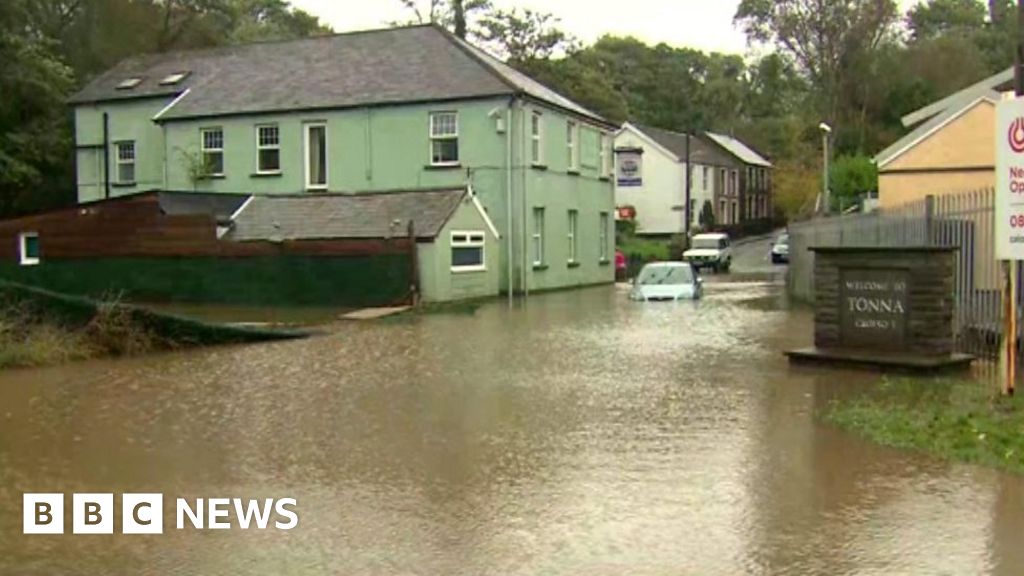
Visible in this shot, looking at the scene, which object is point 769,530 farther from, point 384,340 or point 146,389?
point 384,340

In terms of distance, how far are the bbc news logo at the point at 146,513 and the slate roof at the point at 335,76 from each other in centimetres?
2807

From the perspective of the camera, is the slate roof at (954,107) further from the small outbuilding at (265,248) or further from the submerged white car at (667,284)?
the small outbuilding at (265,248)

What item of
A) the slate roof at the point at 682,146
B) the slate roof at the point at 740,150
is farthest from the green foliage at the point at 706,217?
the slate roof at the point at 740,150

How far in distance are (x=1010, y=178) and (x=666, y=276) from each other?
20303 mm

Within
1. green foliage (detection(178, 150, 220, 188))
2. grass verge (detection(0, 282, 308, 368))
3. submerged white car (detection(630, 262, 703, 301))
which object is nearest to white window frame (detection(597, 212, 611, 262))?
submerged white car (detection(630, 262, 703, 301))

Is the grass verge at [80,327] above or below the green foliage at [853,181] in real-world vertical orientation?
below

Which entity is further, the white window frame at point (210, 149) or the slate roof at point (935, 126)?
the white window frame at point (210, 149)

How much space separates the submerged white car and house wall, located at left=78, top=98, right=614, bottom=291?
519 cm

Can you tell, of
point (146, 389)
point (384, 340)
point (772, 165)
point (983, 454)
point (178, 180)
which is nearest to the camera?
point (983, 454)

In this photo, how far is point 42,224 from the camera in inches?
1399

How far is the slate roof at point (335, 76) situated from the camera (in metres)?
37.0

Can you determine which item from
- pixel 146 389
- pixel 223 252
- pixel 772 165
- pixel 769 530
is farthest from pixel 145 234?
pixel 772 165

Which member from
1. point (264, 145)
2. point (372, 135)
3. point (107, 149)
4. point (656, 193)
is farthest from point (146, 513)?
point (656, 193)

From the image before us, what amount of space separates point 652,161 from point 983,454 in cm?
6557
